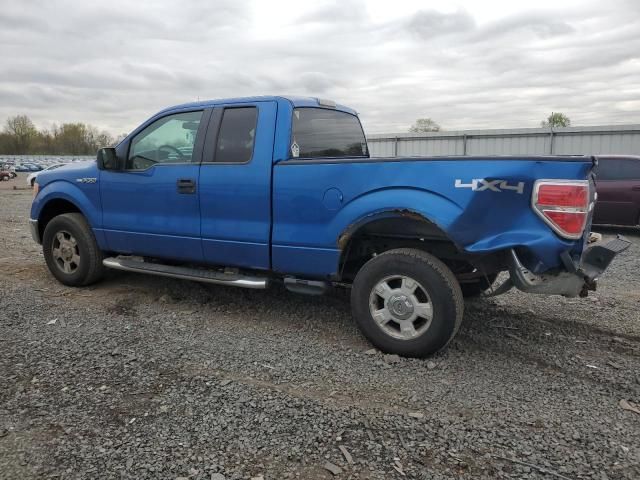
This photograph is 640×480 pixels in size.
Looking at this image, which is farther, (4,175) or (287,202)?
(4,175)

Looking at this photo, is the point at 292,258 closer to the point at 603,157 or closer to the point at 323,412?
the point at 323,412

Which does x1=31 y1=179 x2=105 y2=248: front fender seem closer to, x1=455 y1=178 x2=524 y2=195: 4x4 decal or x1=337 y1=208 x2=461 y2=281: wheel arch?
x1=337 y1=208 x2=461 y2=281: wheel arch

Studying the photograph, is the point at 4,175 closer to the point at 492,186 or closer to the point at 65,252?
the point at 65,252

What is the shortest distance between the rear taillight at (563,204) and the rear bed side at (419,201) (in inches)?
1.5

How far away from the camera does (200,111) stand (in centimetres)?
488

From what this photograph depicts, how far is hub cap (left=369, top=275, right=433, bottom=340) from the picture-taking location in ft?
12.3

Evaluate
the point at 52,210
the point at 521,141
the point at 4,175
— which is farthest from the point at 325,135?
the point at 4,175

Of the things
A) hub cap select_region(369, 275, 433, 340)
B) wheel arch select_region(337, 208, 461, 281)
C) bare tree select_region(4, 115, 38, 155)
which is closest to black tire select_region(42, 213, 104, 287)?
wheel arch select_region(337, 208, 461, 281)

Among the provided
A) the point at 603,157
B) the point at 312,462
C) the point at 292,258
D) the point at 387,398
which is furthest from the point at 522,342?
the point at 603,157

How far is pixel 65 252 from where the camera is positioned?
571 cm

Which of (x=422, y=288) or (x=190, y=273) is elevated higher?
(x=422, y=288)

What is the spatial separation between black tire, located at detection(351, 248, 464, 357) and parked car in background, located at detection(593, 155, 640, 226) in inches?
310

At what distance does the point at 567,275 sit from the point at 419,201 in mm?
1128

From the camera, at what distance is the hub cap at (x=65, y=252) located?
5.66 meters
